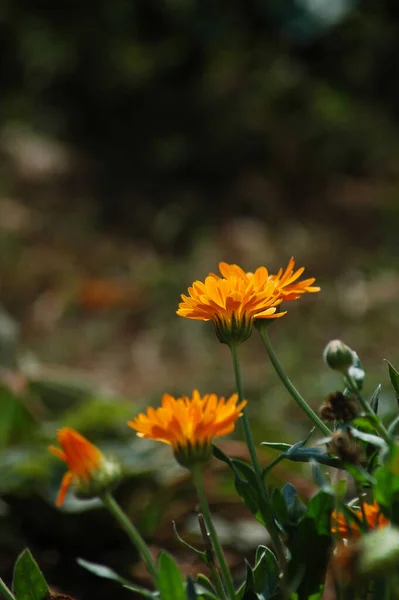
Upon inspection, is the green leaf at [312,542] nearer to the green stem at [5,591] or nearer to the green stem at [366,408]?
the green stem at [366,408]

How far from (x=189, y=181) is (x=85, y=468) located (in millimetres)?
2619

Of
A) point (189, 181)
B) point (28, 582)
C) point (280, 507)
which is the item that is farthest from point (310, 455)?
point (189, 181)

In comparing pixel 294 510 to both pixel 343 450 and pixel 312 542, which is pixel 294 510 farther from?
pixel 343 450

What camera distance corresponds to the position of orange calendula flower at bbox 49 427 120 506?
712 mm

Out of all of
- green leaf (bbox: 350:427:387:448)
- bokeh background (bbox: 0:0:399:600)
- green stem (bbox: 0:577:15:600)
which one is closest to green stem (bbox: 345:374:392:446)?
green leaf (bbox: 350:427:387:448)

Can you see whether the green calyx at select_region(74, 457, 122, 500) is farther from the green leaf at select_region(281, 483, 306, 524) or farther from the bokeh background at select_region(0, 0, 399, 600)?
the bokeh background at select_region(0, 0, 399, 600)

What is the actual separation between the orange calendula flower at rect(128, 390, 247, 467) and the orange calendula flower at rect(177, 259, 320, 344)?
0.24 feet

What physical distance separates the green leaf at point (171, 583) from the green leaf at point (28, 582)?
206 millimetres

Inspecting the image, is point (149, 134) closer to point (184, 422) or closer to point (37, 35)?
point (37, 35)

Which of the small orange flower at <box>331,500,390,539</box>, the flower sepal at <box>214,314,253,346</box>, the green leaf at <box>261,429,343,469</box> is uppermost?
the flower sepal at <box>214,314,253,346</box>

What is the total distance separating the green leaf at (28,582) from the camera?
81cm

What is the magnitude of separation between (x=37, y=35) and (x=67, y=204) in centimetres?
65

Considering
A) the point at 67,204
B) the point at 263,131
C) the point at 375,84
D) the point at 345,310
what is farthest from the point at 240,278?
the point at 375,84

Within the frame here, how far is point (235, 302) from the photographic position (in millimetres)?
690
